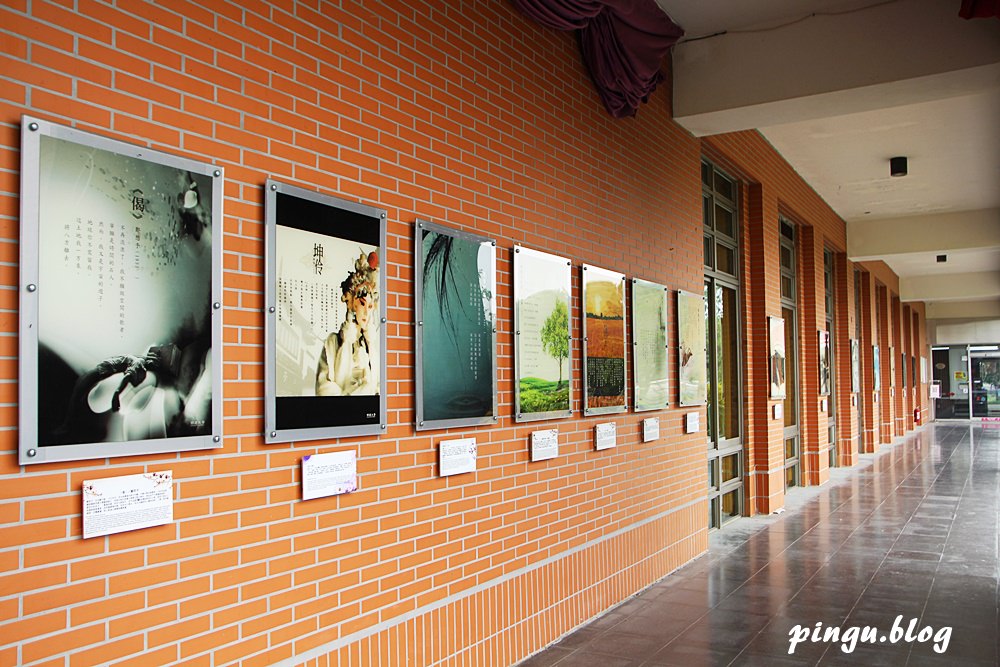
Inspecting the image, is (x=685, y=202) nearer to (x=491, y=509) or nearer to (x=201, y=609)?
(x=491, y=509)

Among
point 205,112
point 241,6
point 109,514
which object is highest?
point 241,6

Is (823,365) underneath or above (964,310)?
underneath

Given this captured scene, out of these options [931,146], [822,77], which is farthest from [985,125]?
[822,77]

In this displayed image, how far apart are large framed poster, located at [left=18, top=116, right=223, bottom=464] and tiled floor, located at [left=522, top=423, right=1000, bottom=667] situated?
8.53ft

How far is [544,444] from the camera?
14.8 ft

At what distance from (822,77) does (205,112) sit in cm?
456

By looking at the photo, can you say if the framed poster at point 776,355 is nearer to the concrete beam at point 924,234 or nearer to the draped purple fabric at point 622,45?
the draped purple fabric at point 622,45

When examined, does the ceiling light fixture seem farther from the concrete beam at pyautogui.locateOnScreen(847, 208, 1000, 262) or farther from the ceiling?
the concrete beam at pyautogui.locateOnScreen(847, 208, 1000, 262)

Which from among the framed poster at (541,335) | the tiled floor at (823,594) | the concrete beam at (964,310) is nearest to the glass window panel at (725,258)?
the tiled floor at (823,594)

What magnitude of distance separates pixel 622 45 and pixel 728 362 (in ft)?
14.7

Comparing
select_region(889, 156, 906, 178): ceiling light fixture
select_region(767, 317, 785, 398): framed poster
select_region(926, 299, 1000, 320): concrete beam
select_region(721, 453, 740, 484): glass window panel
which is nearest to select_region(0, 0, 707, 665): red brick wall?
select_region(721, 453, 740, 484): glass window panel

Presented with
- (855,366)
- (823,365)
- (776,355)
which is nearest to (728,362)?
(776,355)

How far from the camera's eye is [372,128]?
3.35 m

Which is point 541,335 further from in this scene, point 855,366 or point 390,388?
point 855,366
